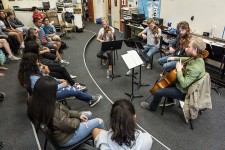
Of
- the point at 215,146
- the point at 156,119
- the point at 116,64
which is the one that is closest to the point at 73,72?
the point at 116,64

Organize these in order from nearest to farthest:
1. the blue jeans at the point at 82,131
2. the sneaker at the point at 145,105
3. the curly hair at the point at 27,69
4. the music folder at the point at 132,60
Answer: the blue jeans at the point at 82,131, the curly hair at the point at 27,69, the music folder at the point at 132,60, the sneaker at the point at 145,105

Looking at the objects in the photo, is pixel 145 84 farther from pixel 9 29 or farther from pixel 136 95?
pixel 9 29

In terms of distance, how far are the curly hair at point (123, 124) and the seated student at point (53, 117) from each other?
634 millimetres

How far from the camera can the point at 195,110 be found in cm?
255

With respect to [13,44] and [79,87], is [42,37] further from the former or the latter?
[79,87]

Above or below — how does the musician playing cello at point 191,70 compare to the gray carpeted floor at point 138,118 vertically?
above

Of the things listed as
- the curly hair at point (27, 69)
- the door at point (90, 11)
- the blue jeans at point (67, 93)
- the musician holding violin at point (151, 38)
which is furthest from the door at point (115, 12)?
the curly hair at point (27, 69)

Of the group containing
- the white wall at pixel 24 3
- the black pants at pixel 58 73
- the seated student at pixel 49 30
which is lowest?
the black pants at pixel 58 73

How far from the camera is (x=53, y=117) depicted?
166cm

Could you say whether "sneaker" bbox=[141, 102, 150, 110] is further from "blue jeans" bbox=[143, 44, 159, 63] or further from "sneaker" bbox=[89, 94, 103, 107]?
"blue jeans" bbox=[143, 44, 159, 63]

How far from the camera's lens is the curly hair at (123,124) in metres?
1.28

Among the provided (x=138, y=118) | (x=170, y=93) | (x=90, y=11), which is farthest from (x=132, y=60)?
(x=90, y=11)

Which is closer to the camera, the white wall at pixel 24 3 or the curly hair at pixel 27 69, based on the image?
the curly hair at pixel 27 69

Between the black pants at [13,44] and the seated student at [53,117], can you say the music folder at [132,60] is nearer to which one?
the seated student at [53,117]
